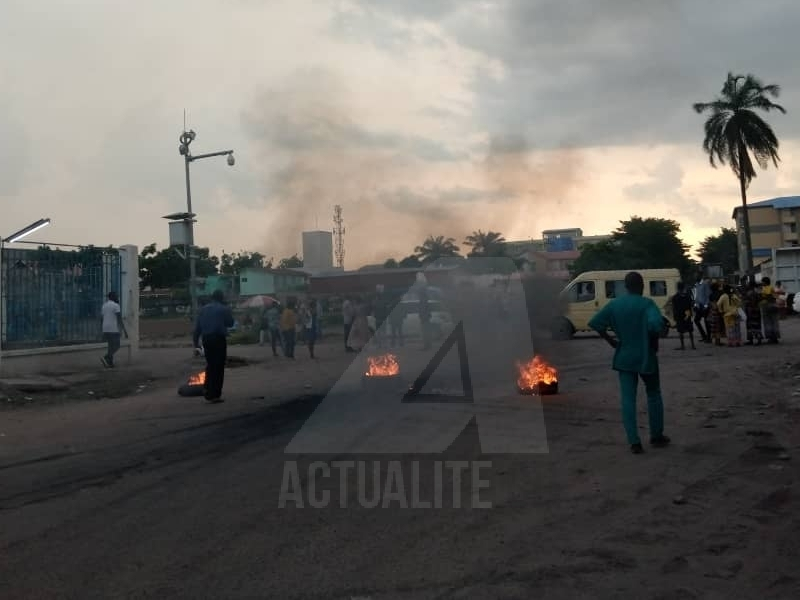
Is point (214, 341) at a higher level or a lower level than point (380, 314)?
lower

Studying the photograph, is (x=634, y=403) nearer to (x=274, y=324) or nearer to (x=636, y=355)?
(x=636, y=355)

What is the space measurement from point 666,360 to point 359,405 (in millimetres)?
8009

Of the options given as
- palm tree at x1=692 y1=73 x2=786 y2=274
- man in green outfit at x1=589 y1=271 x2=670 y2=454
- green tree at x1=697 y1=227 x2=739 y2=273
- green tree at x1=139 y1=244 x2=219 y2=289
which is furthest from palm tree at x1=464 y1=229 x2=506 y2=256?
green tree at x1=697 y1=227 x2=739 y2=273

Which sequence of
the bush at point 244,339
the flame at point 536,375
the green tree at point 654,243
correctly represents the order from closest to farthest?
1. the flame at point 536,375
2. the bush at point 244,339
3. the green tree at point 654,243

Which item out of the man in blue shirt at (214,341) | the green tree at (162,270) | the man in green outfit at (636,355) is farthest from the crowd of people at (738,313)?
the green tree at (162,270)

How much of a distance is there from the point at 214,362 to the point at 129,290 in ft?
26.1

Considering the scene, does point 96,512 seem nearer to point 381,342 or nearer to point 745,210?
point 381,342

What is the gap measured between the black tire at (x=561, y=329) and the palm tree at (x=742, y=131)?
23846mm

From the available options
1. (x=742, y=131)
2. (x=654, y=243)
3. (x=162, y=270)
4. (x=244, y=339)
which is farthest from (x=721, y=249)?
(x=244, y=339)

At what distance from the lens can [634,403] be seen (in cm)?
729

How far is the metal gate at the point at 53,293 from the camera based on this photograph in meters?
15.2

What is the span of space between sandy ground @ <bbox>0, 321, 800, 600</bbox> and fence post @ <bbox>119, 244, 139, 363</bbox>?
9.48 metres

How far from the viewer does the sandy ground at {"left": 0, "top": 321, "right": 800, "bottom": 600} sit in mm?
4273

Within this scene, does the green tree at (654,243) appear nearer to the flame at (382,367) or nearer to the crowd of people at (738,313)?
the crowd of people at (738,313)
